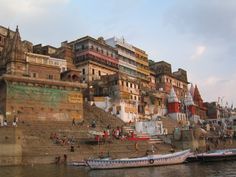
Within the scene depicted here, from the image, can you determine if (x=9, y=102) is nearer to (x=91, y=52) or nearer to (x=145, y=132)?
(x=145, y=132)

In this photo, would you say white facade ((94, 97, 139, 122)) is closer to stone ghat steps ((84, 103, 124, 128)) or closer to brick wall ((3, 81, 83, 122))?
stone ghat steps ((84, 103, 124, 128))

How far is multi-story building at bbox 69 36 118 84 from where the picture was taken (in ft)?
184

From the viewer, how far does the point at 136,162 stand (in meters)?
26.4

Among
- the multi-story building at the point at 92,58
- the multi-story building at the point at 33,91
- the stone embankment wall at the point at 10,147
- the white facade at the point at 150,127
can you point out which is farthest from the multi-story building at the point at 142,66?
the stone embankment wall at the point at 10,147

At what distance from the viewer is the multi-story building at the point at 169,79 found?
73.6m

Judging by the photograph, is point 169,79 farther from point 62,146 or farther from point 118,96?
point 62,146

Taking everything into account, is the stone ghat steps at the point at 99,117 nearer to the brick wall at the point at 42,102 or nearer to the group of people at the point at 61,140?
the brick wall at the point at 42,102

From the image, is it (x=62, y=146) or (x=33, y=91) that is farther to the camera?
(x=33, y=91)

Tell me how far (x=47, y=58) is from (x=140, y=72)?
24550 millimetres

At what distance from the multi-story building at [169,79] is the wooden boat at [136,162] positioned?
43274mm

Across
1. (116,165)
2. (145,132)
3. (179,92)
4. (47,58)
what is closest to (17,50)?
(47,58)

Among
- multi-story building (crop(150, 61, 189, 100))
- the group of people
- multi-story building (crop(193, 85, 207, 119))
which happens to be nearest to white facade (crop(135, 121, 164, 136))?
the group of people

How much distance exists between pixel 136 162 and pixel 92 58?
3235 cm

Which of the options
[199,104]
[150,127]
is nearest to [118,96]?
[150,127]
